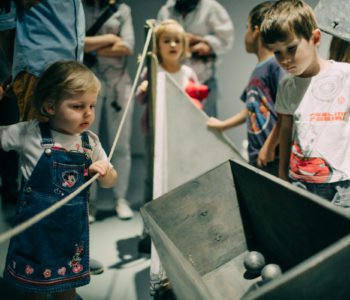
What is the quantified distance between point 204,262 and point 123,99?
1.42 m

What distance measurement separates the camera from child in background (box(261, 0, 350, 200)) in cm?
150

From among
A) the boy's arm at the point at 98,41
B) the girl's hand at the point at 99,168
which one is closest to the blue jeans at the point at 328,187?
the girl's hand at the point at 99,168

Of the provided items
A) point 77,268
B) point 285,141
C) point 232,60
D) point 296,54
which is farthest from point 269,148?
point 232,60

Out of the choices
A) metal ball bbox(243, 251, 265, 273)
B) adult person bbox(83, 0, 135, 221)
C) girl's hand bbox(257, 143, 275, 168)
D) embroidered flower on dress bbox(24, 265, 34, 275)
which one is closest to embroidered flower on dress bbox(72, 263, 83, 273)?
embroidered flower on dress bbox(24, 265, 34, 275)

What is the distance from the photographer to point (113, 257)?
2.31 m

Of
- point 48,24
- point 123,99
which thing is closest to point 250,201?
point 48,24

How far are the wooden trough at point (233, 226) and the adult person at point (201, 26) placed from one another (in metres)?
1.51

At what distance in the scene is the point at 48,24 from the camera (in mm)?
1560

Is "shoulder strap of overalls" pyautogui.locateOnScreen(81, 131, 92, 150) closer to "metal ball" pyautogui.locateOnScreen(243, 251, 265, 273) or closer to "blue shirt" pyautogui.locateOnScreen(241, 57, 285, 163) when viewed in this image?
"metal ball" pyautogui.locateOnScreen(243, 251, 265, 273)

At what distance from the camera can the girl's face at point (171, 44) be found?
2547 millimetres

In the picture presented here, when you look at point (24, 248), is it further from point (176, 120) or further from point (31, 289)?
point (176, 120)

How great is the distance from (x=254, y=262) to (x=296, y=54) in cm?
76

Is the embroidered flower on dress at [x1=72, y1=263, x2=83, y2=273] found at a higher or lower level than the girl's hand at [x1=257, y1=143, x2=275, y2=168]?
lower

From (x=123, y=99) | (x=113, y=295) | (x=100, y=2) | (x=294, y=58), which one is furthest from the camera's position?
(x=123, y=99)
